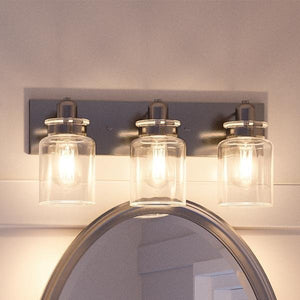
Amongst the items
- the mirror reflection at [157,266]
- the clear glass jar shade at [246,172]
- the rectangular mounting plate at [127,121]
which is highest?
the rectangular mounting plate at [127,121]

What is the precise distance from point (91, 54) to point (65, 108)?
0.49ft

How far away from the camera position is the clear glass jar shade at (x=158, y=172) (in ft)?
3.82

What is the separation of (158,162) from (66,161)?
14 cm

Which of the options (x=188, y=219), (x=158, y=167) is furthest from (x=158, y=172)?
(x=188, y=219)

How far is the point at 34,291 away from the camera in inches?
49.2

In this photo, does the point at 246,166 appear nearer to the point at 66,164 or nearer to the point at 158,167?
the point at 158,167

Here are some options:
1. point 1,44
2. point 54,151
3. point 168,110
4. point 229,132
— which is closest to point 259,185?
point 229,132

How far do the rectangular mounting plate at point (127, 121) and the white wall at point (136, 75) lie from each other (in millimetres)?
26

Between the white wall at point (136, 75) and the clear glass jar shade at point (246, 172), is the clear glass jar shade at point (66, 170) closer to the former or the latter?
the white wall at point (136, 75)

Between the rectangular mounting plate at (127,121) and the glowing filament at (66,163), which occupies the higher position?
the rectangular mounting plate at (127,121)

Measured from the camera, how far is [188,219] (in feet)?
4.10

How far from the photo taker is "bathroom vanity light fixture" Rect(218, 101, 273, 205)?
3.89 feet

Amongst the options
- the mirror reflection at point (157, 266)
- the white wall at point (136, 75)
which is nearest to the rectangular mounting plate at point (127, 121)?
the white wall at point (136, 75)

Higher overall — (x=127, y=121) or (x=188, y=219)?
(x=127, y=121)
